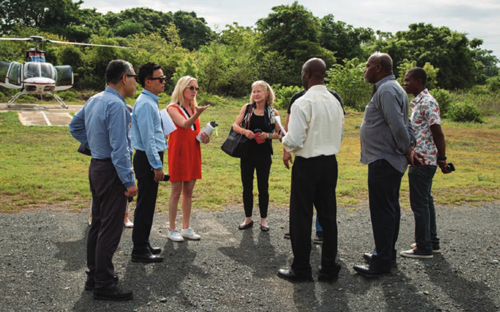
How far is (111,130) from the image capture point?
3580mm

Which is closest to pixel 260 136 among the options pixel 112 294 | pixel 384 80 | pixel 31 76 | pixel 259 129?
pixel 259 129

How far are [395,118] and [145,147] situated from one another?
2.34m

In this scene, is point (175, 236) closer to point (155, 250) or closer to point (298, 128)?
point (155, 250)

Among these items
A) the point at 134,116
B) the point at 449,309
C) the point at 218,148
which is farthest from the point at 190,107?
the point at 218,148

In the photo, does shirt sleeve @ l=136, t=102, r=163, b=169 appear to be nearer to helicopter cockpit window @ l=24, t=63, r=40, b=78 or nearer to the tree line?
helicopter cockpit window @ l=24, t=63, r=40, b=78

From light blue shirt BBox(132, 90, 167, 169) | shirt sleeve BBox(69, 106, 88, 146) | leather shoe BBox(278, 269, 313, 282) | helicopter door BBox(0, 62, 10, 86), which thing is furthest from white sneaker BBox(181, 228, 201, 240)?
helicopter door BBox(0, 62, 10, 86)

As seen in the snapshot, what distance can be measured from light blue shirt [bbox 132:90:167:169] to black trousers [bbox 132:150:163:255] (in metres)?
0.15

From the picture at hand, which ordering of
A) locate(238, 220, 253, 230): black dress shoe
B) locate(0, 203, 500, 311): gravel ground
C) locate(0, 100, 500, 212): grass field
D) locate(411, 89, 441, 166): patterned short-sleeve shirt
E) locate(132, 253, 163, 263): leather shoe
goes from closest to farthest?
1. locate(0, 203, 500, 311): gravel ground
2. locate(132, 253, 163, 263): leather shoe
3. locate(411, 89, 441, 166): patterned short-sleeve shirt
4. locate(238, 220, 253, 230): black dress shoe
5. locate(0, 100, 500, 212): grass field

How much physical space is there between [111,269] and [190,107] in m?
2.33

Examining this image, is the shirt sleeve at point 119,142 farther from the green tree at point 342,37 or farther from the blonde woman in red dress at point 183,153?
the green tree at point 342,37

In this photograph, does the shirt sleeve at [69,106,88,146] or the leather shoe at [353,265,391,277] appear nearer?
the shirt sleeve at [69,106,88,146]

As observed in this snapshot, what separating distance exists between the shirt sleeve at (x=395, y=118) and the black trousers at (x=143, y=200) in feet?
7.59

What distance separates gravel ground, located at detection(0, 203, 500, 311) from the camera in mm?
3678

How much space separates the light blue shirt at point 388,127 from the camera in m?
4.06
